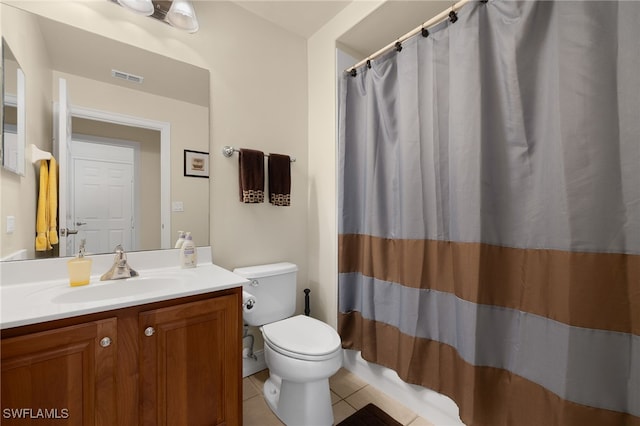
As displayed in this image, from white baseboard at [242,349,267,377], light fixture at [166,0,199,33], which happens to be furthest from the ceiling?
white baseboard at [242,349,267,377]

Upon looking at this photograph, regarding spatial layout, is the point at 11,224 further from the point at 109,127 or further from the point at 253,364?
the point at 253,364

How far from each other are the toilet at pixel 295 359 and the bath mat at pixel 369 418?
0.12m

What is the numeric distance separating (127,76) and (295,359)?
170cm

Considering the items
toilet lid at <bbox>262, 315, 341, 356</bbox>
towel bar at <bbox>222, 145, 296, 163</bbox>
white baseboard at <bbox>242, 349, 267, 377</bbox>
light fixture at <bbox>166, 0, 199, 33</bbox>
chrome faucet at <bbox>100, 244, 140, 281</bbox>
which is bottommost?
white baseboard at <bbox>242, 349, 267, 377</bbox>

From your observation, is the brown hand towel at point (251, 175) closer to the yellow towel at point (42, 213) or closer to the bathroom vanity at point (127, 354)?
the bathroom vanity at point (127, 354)

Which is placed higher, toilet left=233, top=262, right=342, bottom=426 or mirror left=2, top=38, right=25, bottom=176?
mirror left=2, top=38, right=25, bottom=176

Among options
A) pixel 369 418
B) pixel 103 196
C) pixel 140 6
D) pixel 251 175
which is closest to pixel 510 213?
pixel 369 418

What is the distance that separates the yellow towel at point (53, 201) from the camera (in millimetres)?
1220

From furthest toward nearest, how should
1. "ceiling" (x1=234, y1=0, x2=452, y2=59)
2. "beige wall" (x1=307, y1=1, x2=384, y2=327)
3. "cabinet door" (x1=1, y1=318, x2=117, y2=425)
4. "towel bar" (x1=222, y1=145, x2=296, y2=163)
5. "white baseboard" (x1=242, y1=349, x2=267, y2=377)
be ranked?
1. "beige wall" (x1=307, y1=1, x2=384, y2=327)
2. "white baseboard" (x1=242, y1=349, x2=267, y2=377)
3. "towel bar" (x1=222, y1=145, x2=296, y2=163)
4. "ceiling" (x1=234, y1=0, x2=452, y2=59)
5. "cabinet door" (x1=1, y1=318, x2=117, y2=425)

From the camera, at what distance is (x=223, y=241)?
170 cm

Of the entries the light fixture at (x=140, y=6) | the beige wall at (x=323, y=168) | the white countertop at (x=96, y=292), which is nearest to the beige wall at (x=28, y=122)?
the white countertop at (x=96, y=292)

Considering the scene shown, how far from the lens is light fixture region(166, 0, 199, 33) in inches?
55.7

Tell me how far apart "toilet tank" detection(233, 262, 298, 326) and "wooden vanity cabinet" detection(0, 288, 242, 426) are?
0.44m

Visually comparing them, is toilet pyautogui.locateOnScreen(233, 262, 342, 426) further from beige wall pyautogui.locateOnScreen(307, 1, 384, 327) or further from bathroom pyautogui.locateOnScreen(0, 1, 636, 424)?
beige wall pyautogui.locateOnScreen(307, 1, 384, 327)
